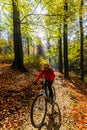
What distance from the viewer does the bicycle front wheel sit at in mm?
6039

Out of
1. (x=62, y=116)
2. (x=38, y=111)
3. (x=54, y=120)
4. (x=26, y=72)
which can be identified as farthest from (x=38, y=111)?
A: (x=26, y=72)

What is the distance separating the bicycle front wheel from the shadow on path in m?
0.22

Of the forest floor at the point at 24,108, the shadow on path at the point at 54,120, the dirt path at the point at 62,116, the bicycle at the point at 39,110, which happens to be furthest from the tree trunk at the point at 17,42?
the bicycle at the point at 39,110

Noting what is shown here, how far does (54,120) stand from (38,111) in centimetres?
67

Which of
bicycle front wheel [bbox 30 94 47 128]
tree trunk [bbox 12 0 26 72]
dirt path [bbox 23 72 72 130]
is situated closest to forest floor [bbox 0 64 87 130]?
dirt path [bbox 23 72 72 130]

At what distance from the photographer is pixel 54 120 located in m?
6.54

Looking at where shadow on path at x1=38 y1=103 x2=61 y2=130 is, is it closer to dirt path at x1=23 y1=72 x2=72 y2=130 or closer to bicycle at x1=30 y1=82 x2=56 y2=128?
dirt path at x1=23 y1=72 x2=72 y2=130

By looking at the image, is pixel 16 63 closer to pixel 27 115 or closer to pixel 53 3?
pixel 53 3

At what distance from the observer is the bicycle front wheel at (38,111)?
238 inches

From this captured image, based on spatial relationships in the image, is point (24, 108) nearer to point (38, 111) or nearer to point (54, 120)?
point (38, 111)

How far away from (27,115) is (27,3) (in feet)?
26.3

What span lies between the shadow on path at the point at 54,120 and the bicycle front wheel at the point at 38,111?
217mm

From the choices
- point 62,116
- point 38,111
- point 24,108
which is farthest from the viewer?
point 24,108

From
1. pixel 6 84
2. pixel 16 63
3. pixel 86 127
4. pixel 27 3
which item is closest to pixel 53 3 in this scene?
pixel 27 3
